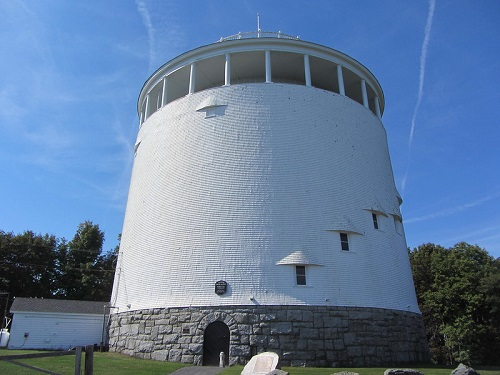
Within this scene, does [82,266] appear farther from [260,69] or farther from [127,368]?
[127,368]

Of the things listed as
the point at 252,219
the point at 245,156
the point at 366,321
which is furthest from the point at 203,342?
the point at 245,156

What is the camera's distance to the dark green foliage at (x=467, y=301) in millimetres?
28781

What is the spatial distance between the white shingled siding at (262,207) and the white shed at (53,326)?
207 cm

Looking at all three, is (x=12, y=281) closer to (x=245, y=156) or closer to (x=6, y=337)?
(x=6, y=337)

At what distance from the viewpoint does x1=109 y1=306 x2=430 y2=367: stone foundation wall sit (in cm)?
1494

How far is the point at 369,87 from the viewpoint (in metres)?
23.8

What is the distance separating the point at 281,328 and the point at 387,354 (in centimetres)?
440

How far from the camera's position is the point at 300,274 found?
1619 cm

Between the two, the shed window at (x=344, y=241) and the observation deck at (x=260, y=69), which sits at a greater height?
the observation deck at (x=260, y=69)

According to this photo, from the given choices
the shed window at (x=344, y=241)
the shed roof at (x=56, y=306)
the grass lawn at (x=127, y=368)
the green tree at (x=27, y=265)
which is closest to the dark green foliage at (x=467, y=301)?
the shed window at (x=344, y=241)

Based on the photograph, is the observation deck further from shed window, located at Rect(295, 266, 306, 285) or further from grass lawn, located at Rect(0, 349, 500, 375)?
grass lawn, located at Rect(0, 349, 500, 375)

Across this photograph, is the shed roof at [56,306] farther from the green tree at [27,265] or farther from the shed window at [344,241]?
the green tree at [27,265]

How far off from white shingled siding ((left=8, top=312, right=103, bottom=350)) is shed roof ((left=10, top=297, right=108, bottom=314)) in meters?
0.19

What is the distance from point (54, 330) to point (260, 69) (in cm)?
1642
